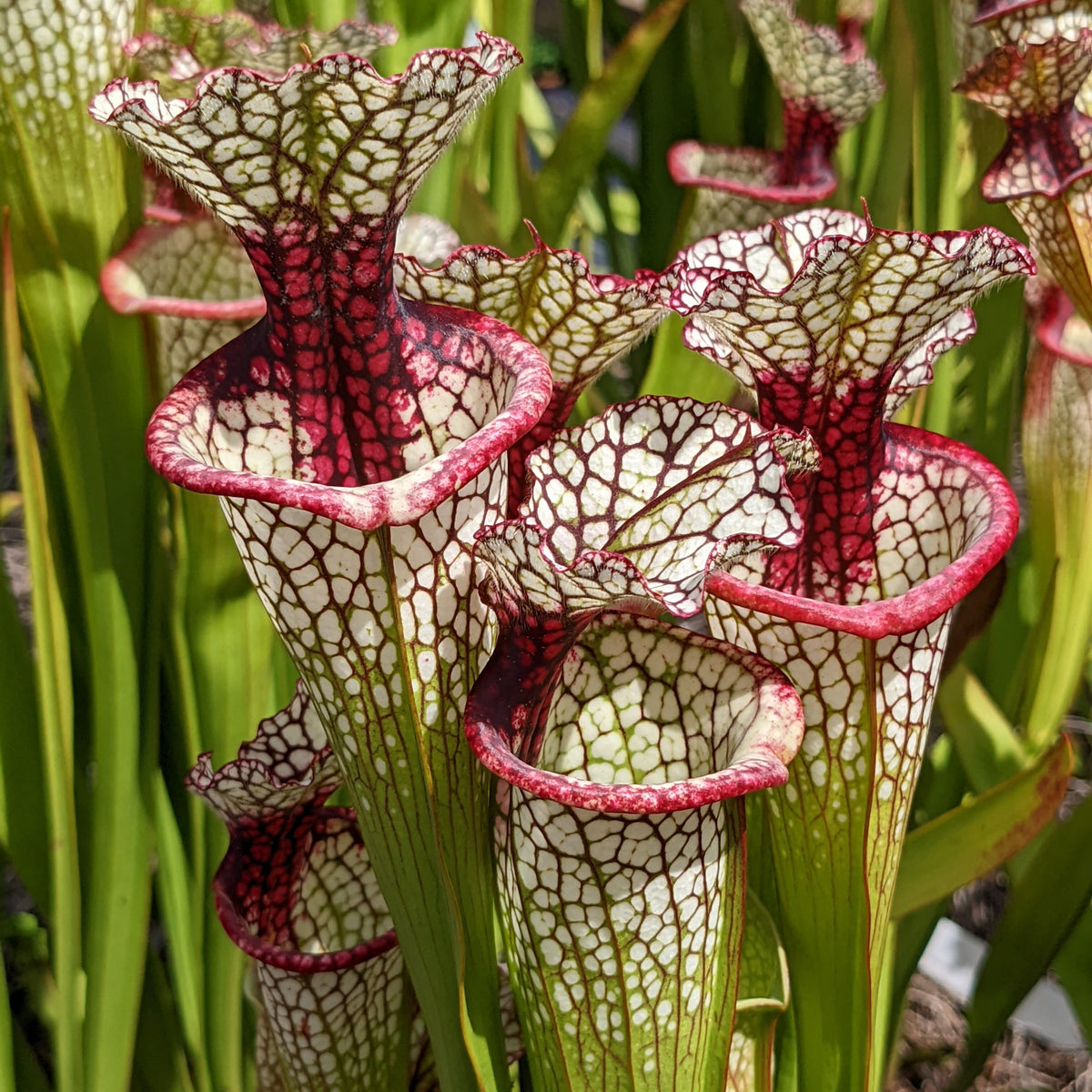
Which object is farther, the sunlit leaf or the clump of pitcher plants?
the sunlit leaf

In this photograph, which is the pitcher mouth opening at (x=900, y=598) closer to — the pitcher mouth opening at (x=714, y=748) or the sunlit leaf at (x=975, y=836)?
the pitcher mouth opening at (x=714, y=748)

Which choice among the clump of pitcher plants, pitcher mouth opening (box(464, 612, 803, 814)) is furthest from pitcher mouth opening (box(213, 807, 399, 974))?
pitcher mouth opening (box(464, 612, 803, 814))

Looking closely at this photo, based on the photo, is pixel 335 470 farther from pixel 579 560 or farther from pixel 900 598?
pixel 900 598

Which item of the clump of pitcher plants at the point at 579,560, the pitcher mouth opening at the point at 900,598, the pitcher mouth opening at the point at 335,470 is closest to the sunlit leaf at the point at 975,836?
the clump of pitcher plants at the point at 579,560

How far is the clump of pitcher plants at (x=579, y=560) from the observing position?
0.49m

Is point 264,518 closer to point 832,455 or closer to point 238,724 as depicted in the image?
point 832,455

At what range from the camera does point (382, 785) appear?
22.9 inches

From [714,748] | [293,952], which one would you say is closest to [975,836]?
[714,748]

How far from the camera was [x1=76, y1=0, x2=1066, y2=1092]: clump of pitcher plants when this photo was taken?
49 cm

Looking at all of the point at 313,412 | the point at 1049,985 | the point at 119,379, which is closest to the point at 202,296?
the point at 119,379

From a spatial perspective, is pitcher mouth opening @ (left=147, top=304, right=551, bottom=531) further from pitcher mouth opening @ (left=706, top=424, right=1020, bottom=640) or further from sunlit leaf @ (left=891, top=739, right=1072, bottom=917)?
sunlit leaf @ (left=891, top=739, right=1072, bottom=917)

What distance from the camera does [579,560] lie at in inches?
18.4

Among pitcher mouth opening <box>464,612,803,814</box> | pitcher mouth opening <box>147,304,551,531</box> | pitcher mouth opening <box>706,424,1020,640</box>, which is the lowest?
pitcher mouth opening <box>464,612,803,814</box>

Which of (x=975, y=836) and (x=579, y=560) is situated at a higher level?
(x=579, y=560)
